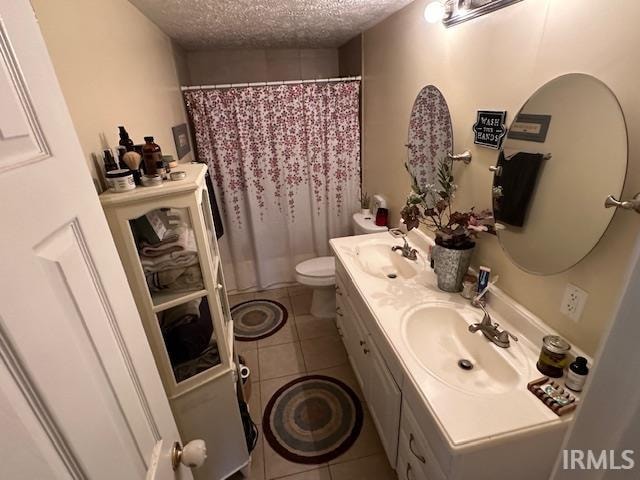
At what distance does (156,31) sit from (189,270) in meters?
1.62

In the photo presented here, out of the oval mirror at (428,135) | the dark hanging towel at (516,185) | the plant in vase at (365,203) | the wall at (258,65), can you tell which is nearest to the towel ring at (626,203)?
the dark hanging towel at (516,185)

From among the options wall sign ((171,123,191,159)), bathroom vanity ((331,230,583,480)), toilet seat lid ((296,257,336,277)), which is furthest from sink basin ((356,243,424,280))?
wall sign ((171,123,191,159))

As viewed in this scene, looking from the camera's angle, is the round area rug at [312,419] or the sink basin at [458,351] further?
the round area rug at [312,419]

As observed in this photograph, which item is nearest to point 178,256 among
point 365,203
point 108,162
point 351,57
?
point 108,162

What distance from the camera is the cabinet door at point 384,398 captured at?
1.32 metres

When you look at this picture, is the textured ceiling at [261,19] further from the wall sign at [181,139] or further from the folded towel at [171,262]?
the folded towel at [171,262]

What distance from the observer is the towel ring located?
0.81 metres

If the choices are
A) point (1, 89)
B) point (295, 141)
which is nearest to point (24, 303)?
point (1, 89)

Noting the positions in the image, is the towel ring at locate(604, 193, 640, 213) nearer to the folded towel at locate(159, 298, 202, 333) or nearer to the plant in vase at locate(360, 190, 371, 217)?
the folded towel at locate(159, 298, 202, 333)

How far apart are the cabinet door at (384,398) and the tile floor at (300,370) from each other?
192 mm

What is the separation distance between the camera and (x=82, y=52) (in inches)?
40.3

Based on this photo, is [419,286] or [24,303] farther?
[419,286]

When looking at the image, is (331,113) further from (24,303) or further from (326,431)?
(24,303)

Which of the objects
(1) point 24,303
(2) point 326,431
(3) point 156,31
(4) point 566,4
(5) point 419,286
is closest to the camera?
(1) point 24,303
